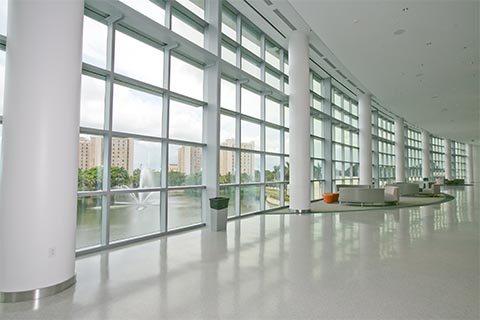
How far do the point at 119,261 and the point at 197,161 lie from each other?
12.8 feet

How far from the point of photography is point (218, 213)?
25.3 ft

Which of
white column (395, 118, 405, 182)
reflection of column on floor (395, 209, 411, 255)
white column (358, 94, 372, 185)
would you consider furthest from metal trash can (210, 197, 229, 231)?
white column (395, 118, 405, 182)

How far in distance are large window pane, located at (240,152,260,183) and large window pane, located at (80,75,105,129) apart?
5.14 m

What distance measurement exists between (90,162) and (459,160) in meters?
51.3

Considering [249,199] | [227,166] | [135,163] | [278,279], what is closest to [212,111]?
[227,166]

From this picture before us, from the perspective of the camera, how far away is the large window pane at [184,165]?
7.85m

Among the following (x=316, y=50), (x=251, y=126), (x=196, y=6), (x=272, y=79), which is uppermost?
(x=316, y=50)

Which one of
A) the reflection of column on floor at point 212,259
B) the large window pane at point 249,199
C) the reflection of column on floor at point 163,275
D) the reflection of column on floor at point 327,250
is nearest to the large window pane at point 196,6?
the large window pane at point 249,199

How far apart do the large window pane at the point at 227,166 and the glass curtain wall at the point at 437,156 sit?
34.3 meters

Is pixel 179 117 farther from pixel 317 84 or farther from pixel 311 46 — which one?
pixel 317 84

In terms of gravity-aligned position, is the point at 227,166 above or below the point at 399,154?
below

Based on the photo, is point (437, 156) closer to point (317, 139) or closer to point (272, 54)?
point (317, 139)

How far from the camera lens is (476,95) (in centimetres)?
1698

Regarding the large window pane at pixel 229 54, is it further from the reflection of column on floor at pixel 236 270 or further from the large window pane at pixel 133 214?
the reflection of column on floor at pixel 236 270
